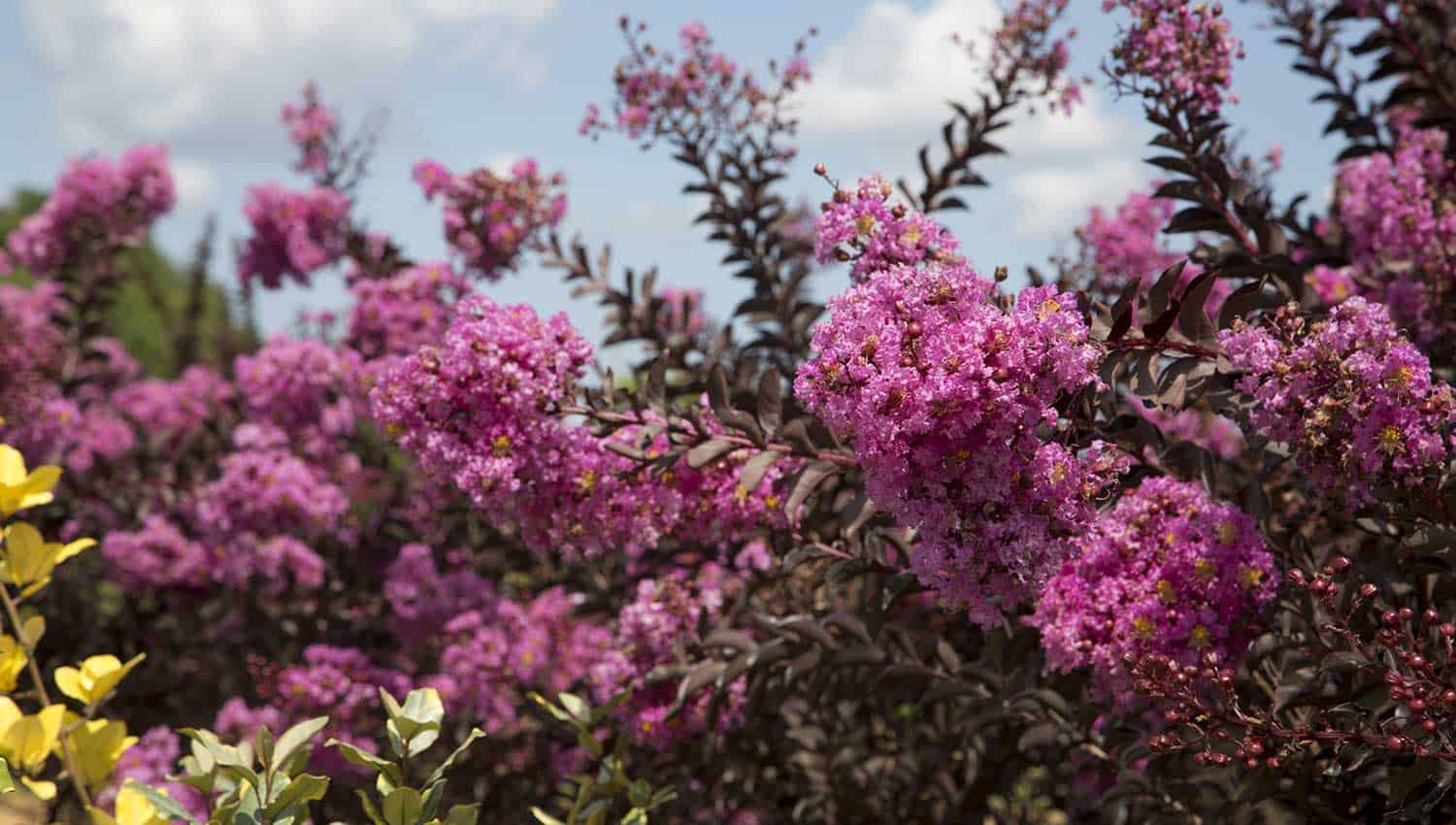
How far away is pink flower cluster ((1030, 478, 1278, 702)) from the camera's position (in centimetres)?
213

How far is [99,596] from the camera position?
19.7 feet

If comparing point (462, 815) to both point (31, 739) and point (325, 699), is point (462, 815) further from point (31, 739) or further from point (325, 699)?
point (325, 699)

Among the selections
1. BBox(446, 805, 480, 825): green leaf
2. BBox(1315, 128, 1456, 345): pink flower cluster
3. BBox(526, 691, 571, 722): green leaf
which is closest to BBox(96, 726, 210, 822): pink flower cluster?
BBox(526, 691, 571, 722): green leaf

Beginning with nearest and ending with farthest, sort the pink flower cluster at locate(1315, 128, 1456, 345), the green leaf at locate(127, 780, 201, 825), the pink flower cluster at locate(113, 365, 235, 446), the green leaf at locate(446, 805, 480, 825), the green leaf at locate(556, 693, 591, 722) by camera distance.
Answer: the green leaf at locate(127, 780, 201, 825)
the green leaf at locate(446, 805, 480, 825)
the green leaf at locate(556, 693, 591, 722)
the pink flower cluster at locate(1315, 128, 1456, 345)
the pink flower cluster at locate(113, 365, 235, 446)

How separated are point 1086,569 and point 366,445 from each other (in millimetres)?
4341

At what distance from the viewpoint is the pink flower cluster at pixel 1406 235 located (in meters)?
3.13

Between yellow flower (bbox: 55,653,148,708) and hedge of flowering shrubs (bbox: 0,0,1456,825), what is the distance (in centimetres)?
1

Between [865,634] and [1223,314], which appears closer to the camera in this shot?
[1223,314]

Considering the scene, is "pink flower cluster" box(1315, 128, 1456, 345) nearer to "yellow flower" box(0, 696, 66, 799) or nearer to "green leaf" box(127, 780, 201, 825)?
"green leaf" box(127, 780, 201, 825)

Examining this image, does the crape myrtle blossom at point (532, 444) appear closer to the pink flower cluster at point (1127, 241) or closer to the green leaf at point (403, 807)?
the green leaf at point (403, 807)

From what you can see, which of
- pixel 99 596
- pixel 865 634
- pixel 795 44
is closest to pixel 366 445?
pixel 99 596

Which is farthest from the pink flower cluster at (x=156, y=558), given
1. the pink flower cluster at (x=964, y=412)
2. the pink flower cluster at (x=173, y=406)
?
the pink flower cluster at (x=964, y=412)

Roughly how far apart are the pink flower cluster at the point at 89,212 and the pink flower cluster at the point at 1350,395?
19.3 feet

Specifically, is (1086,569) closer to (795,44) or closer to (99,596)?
(795,44)
